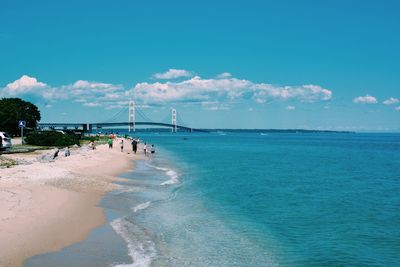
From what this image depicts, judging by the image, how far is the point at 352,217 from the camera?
18.4m

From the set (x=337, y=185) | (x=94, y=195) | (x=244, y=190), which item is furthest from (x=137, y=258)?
(x=337, y=185)

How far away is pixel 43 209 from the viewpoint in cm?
1594

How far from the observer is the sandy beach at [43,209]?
38.6 ft

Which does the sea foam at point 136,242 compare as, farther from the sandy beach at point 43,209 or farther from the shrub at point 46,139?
the shrub at point 46,139

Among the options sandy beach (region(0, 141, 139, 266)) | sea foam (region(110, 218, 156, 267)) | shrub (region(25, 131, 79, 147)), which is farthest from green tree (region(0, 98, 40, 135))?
sea foam (region(110, 218, 156, 267))

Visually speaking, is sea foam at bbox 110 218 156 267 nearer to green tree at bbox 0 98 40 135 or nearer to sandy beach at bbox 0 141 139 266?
sandy beach at bbox 0 141 139 266

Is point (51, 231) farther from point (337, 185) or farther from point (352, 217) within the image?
point (337, 185)

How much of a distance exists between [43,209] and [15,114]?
70414mm

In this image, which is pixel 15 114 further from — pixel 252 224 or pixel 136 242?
pixel 136 242

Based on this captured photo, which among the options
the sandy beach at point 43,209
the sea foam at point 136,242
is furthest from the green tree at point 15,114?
the sea foam at point 136,242

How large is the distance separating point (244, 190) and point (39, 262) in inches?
665

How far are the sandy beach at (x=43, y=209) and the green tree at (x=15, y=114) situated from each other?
2150 inches

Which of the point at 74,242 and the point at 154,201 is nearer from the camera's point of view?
the point at 74,242

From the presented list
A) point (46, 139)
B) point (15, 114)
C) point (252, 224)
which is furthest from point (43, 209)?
point (15, 114)
